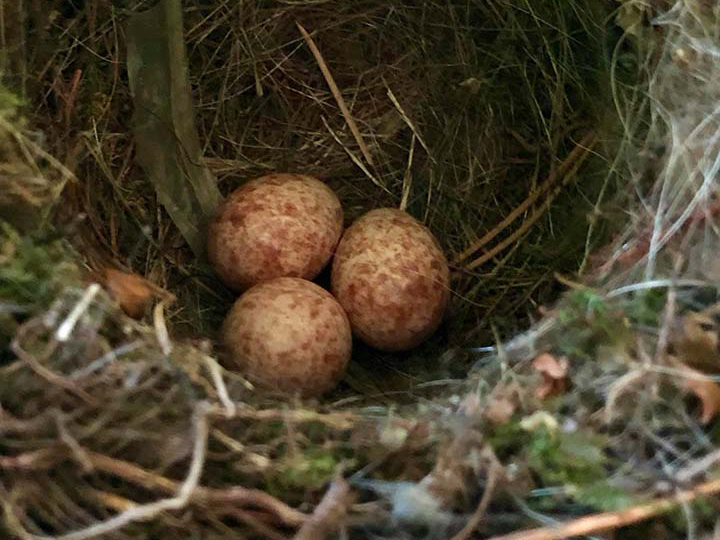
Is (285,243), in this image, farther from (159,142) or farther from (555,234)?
(555,234)

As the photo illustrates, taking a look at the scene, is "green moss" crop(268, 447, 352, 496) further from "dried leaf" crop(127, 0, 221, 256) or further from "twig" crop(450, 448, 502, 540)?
"dried leaf" crop(127, 0, 221, 256)

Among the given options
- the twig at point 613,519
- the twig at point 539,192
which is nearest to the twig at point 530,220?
the twig at point 539,192

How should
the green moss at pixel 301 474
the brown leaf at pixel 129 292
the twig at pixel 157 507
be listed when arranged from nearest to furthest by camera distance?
the twig at pixel 157 507 → the green moss at pixel 301 474 → the brown leaf at pixel 129 292

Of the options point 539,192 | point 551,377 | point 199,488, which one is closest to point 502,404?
point 551,377

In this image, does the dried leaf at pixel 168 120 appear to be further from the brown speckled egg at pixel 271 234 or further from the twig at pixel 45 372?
the twig at pixel 45 372

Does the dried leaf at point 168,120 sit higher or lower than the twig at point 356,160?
higher

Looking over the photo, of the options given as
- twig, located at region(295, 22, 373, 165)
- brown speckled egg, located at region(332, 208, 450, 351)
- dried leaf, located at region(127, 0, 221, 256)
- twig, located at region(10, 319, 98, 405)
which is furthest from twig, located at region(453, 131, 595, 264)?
twig, located at region(10, 319, 98, 405)
